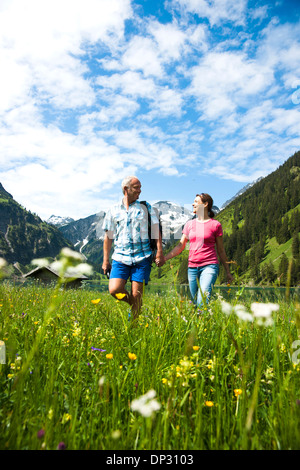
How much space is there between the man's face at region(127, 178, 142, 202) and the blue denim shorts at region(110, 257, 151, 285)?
1.26 meters

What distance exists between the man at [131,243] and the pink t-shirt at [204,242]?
1.09 metres

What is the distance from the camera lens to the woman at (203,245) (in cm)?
592

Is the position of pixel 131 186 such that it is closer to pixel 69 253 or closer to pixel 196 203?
pixel 196 203

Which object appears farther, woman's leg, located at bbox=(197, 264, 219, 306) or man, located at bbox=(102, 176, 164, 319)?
woman's leg, located at bbox=(197, 264, 219, 306)

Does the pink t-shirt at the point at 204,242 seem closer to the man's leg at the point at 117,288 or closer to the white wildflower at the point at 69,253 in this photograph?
the man's leg at the point at 117,288

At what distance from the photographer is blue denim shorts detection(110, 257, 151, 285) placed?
16.8 ft

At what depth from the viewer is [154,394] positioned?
100cm

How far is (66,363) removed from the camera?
228cm

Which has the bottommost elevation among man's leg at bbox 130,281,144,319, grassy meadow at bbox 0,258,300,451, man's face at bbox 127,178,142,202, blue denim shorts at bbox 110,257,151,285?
grassy meadow at bbox 0,258,300,451

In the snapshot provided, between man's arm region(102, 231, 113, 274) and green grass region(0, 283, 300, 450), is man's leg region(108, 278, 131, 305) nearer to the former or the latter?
man's arm region(102, 231, 113, 274)

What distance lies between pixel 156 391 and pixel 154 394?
1071mm

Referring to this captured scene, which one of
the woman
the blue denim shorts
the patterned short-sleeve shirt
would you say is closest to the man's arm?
the patterned short-sleeve shirt

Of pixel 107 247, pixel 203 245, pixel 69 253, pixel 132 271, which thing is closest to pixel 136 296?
pixel 132 271
